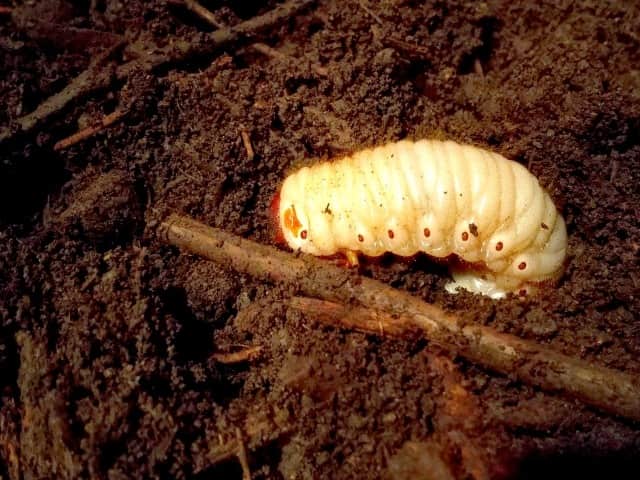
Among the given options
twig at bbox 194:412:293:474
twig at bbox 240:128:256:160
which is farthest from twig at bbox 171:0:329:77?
twig at bbox 194:412:293:474

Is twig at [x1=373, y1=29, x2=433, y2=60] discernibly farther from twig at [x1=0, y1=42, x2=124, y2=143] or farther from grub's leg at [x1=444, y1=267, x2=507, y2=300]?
twig at [x1=0, y1=42, x2=124, y2=143]

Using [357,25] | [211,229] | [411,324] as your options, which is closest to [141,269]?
[211,229]

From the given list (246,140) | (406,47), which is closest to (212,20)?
(246,140)

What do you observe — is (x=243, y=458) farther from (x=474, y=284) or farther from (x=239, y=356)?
(x=474, y=284)

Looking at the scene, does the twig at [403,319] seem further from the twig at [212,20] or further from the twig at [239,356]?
the twig at [212,20]

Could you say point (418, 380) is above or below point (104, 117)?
below

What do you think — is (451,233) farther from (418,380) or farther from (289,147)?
(289,147)

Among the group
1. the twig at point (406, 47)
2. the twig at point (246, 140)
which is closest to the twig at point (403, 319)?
the twig at point (246, 140)
